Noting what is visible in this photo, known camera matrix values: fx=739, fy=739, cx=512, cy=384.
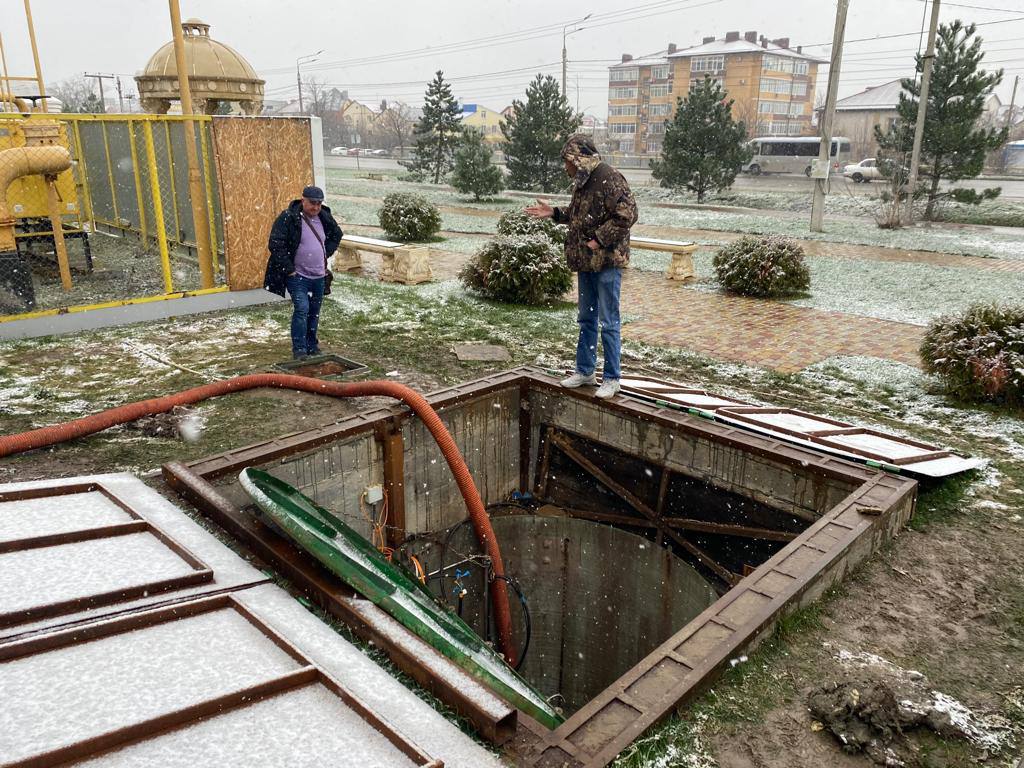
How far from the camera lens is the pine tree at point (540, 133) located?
97.0 feet

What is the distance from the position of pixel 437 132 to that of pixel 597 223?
35521mm

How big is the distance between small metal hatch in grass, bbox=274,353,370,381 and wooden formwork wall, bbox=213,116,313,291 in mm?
3101

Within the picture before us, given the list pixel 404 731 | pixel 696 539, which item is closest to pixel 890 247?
pixel 696 539

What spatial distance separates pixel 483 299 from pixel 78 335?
5.74 meters

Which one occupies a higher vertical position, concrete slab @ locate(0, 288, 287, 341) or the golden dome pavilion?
the golden dome pavilion

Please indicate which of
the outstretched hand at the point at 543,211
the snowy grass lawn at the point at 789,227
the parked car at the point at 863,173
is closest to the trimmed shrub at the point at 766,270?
the outstretched hand at the point at 543,211

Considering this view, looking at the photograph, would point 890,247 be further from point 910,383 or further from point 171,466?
point 171,466

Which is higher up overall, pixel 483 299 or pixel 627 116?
pixel 627 116

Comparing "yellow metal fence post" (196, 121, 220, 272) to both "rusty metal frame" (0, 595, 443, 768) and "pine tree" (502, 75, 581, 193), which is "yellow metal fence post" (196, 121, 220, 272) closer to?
"rusty metal frame" (0, 595, 443, 768)

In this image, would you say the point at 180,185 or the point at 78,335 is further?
the point at 180,185

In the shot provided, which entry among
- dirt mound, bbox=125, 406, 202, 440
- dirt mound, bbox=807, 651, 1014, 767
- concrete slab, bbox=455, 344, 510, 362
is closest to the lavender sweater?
concrete slab, bbox=455, 344, 510, 362

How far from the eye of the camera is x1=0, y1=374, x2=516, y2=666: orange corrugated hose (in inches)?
214

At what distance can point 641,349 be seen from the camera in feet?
30.7

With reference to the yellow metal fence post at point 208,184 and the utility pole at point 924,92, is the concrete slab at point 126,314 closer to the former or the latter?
the yellow metal fence post at point 208,184
